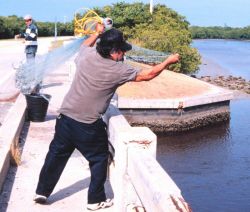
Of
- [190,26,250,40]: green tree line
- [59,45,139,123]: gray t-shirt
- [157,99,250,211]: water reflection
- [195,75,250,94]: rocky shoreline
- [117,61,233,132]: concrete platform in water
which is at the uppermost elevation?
[59,45,139,123]: gray t-shirt

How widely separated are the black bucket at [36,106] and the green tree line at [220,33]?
163466 millimetres

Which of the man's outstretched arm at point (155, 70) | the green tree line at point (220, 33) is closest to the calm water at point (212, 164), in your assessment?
the man's outstretched arm at point (155, 70)

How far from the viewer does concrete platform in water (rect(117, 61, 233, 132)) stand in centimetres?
2048

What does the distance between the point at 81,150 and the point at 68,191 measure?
1.16m

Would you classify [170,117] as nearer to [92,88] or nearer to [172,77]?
[172,77]

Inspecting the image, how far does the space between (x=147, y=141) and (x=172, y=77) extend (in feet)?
65.7

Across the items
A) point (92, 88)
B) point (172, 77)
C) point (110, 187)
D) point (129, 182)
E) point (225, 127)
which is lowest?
point (225, 127)

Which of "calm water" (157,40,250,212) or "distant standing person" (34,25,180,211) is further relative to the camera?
"calm water" (157,40,250,212)

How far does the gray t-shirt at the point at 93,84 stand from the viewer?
5.14 meters

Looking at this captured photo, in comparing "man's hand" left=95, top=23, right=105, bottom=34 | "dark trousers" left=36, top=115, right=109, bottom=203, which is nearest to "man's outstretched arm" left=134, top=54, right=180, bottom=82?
"dark trousers" left=36, top=115, right=109, bottom=203

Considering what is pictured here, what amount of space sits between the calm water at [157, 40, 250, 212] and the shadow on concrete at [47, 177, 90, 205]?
6.10 meters

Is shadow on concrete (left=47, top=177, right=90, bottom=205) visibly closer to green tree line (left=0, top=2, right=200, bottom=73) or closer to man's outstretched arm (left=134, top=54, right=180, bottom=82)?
man's outstretched arm (left=134, top=54, right=180, bottom=82)

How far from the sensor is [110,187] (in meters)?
6.63

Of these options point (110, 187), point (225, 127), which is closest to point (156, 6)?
point (225, 127)
